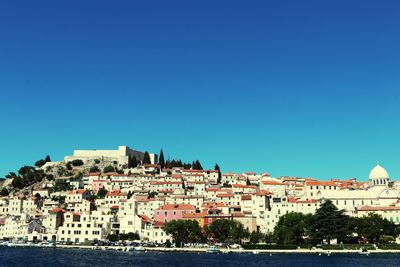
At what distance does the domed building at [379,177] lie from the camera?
91.3 metres

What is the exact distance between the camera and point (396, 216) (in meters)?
75.9

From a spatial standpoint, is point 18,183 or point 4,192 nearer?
point 4,192

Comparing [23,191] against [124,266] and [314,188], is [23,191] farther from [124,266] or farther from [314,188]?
[124,266]

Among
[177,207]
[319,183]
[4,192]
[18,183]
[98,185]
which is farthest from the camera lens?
[18,183]

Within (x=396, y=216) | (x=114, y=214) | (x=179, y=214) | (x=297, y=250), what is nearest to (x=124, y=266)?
(x=297, y=250)

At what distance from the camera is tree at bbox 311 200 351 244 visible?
213 ft

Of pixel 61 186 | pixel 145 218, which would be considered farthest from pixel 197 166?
pixel 145 218

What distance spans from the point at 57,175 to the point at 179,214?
5195cm

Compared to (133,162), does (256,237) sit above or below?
below

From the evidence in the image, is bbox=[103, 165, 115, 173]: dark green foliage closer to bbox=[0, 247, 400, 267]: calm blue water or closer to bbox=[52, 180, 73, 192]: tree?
bbox=[52, 180, 73, 192]: tree

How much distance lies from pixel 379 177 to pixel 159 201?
4239 cm

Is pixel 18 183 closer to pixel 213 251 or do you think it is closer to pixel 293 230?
pixel 213 251

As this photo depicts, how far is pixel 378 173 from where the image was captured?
302ft

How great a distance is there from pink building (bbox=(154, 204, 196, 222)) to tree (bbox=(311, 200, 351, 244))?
23.1m
